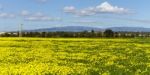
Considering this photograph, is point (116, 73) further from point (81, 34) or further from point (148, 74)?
point (81, 34)

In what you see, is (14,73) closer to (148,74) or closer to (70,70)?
(70,70)

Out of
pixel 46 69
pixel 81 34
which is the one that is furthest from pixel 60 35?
pixel 46 69

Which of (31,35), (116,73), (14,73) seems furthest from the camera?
(31,35)

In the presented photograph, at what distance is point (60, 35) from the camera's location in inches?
4609

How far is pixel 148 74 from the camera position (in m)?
20.5

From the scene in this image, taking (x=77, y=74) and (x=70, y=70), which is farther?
(x=70, y=70)

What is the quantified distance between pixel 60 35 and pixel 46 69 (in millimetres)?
95556

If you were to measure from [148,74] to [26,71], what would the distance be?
571 cm

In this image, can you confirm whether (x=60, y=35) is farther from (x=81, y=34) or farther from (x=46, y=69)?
(x=46, y=69)

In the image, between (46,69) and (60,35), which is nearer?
(46,69)

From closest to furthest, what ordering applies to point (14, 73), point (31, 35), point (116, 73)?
point (14, 73) < point (116, 73) < point (31, 35)

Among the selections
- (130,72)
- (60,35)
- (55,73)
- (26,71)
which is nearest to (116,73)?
(130,72)

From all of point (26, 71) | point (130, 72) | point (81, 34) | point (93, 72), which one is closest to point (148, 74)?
point (130, 72)

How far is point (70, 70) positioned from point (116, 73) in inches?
90.9
